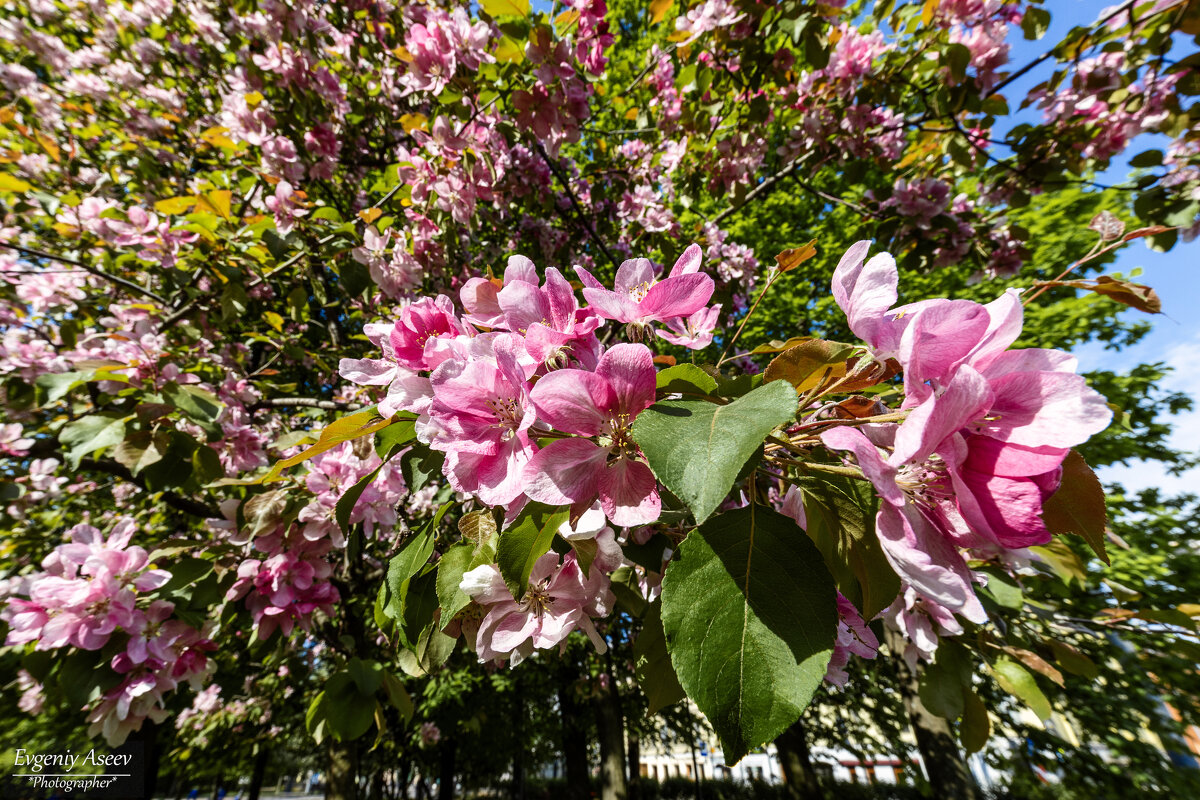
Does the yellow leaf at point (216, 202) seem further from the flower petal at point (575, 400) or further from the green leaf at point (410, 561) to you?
the flower petal at point (575, 400)

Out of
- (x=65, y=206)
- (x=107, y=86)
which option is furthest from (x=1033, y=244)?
(x=107, y=86)

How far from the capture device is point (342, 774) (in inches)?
140

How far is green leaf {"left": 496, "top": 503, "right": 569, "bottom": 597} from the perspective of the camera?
0.73 m

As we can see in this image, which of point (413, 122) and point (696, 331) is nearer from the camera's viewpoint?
point (696, 331)

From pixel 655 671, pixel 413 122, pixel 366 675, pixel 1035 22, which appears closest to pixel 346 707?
pixel 366 675

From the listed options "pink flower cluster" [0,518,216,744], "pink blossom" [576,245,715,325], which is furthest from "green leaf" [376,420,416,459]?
"pink flower cluster" [0,518,216,744]

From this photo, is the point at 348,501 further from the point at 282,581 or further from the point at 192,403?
the point at 192,403

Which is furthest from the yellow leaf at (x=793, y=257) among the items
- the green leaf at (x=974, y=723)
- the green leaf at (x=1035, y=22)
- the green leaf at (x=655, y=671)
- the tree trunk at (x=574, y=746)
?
the tree trunk at (x=574, y=746)

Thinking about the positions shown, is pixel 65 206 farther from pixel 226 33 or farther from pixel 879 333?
pixel 879 333

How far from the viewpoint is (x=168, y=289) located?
294cm

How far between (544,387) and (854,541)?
493 millimetres

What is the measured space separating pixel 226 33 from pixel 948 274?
10595 mm

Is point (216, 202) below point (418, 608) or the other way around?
the other way around

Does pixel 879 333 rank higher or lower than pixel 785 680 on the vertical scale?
higher
